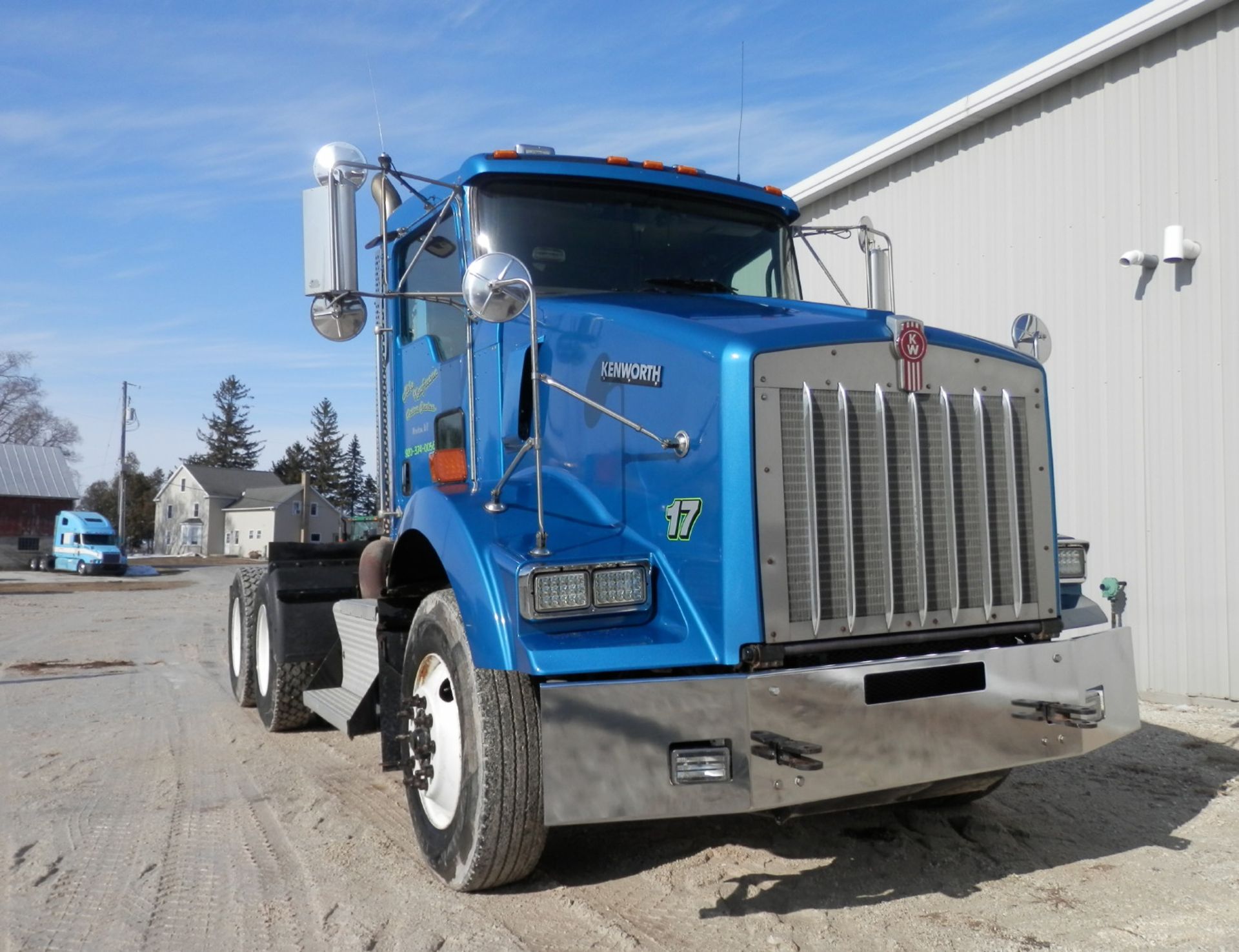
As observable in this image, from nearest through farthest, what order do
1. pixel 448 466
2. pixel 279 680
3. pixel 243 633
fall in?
1. pixel 448 466
2. pixel 279 680
3. pixel 243 633

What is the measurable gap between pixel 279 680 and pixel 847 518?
169 inches

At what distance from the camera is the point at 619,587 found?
3439 mm

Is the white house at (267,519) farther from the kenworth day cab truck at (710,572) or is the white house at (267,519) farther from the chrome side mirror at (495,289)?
the chrome side mirror at (495,289)

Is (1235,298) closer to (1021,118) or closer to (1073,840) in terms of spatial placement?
(1021,118)

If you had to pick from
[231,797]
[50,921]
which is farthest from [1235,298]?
[50,921]

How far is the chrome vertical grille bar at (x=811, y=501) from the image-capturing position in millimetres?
3504

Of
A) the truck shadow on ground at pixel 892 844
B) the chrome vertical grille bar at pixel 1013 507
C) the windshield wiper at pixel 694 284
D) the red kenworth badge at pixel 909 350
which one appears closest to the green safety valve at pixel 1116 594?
the truck shadow on ground at pixel 892 844

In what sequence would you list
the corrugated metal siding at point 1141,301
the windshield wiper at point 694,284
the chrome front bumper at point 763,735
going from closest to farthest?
the chrome front bumper at point 763,735, the windshield wiper at point 694,284, the corrugated metal siding at point 1141,301

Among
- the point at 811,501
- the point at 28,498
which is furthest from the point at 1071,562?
the point at 28,498

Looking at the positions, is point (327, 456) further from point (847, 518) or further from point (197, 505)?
point (847, 518)

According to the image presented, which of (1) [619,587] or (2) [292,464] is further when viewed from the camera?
(2) [292,464]

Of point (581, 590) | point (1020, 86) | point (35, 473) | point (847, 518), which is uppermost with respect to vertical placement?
point (1020, 86)

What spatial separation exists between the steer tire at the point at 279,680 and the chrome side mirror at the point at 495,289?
3470mm

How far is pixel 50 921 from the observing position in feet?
11.9
